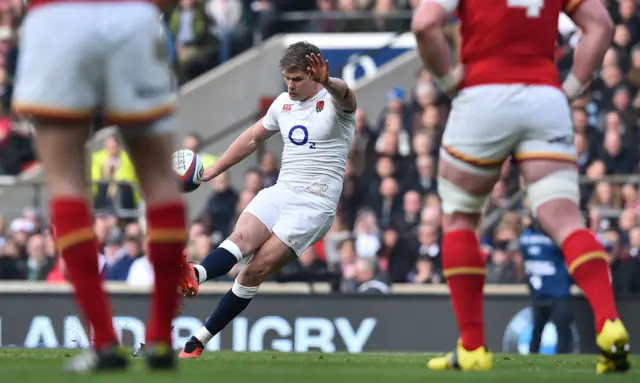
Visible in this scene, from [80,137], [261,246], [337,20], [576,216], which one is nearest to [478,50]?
[576,216]

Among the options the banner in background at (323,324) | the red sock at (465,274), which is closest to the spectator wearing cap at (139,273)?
the banner in background at (323,324)

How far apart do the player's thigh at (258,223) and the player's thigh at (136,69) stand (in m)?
4.42

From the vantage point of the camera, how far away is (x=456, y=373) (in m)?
7.37

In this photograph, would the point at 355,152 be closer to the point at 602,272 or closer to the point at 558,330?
the point at 558,330

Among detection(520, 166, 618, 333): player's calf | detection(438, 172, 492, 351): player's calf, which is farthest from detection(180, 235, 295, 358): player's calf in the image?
detection(520, 166, 618, 333): player's calf

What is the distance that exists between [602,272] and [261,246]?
3.77 m

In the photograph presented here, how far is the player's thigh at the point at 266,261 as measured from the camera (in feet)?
35.6

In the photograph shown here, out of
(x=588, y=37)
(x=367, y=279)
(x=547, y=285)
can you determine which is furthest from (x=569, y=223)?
(x=367, y=279)

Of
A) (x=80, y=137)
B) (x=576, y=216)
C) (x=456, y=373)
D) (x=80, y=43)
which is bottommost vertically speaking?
(x=456, y=373)

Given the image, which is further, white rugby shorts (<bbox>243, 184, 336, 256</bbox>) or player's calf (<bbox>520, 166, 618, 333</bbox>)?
white rugby shorts (<bbox>243, 184, 336, 256</bbox>)

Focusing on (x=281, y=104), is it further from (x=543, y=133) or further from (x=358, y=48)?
(x=358, y=48)

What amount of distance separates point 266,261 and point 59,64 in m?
4.54

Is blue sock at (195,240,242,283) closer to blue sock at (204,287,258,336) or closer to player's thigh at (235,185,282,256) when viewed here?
player's thigh at (235,185,282,256)

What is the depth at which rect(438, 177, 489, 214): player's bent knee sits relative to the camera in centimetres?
792
